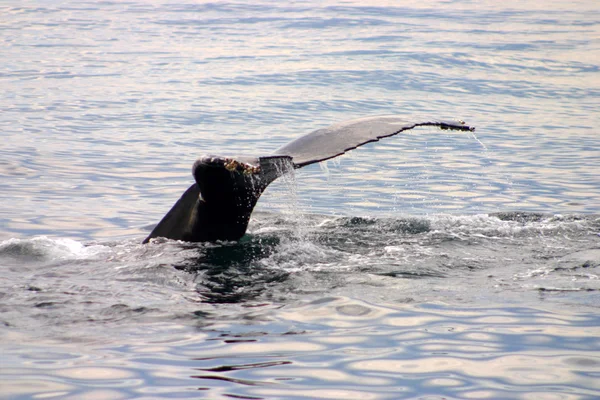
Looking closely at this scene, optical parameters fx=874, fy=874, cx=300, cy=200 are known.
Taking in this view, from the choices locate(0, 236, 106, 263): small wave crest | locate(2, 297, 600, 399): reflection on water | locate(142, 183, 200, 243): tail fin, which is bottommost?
locate(2, 297, 600, 399): reflection on water

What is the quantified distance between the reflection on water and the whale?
106 centimetres

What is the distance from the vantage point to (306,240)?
21.8ft

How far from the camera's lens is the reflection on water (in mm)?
3877

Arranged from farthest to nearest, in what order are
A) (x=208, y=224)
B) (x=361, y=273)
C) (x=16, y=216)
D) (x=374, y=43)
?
1. (x=374, y=43)
2. (x=16, y=216)
3. (x=208, y=224)
4. (x=361, y=273)

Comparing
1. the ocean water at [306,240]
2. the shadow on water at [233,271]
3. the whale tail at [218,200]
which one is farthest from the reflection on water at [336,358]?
the whale tail at [218,200]

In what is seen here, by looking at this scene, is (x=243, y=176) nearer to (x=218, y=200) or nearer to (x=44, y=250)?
(x=218, y=200)

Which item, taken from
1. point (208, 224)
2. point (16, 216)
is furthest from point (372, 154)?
point (208, 224)

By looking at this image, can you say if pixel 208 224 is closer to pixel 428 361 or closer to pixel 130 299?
pixel 130 299

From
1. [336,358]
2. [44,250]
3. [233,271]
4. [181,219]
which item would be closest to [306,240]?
[181,219]

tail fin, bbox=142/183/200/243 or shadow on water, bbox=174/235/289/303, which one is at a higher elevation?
tail fin, bbox=142/183/200/243

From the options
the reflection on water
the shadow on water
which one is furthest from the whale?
the reflection on water

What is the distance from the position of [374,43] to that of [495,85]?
758 centimetres

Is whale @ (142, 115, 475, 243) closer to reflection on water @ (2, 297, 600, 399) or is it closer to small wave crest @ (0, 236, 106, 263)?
small wave crest @ (0, 236, 106, 263)

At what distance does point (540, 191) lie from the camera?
31.6ft
